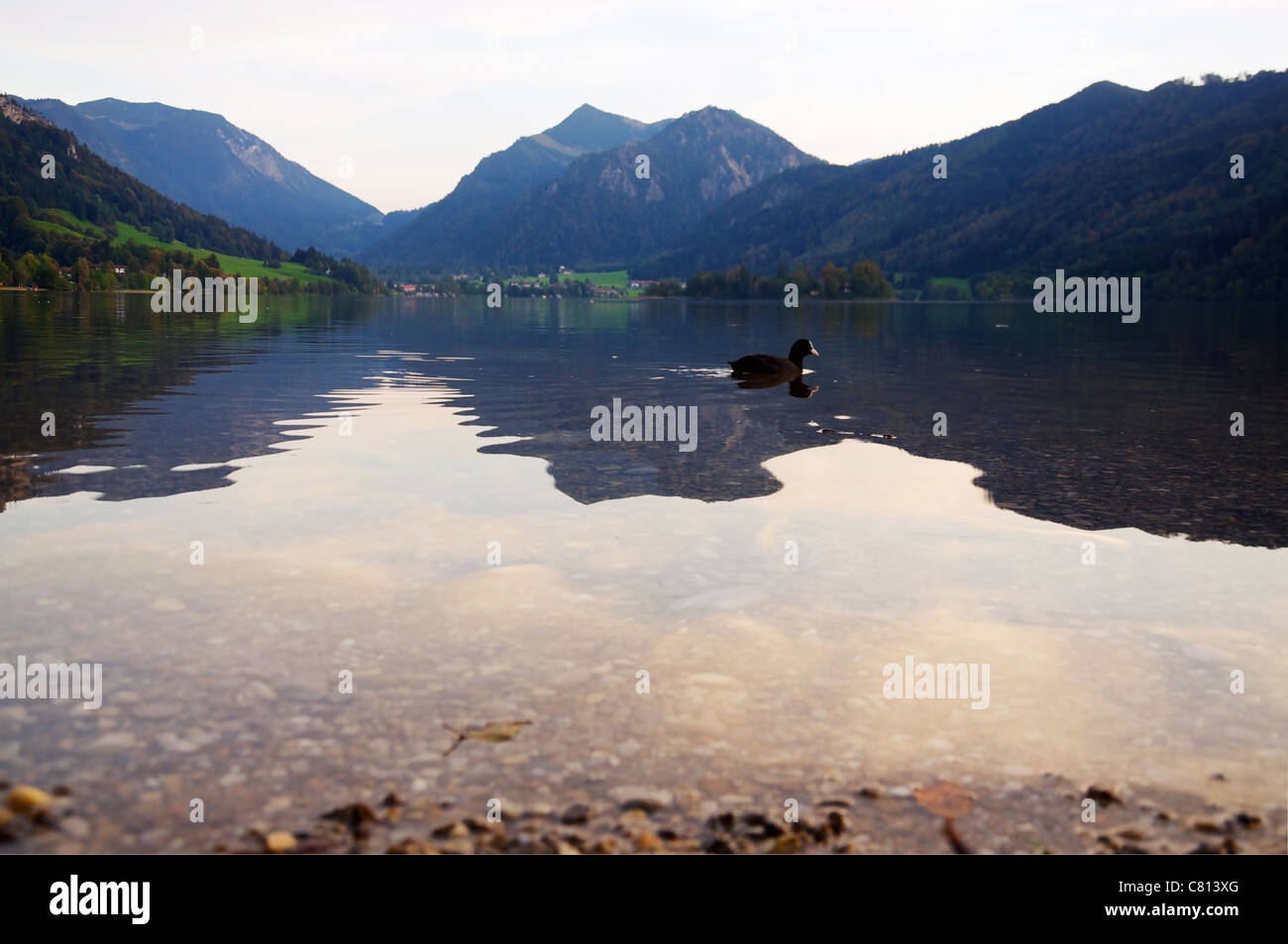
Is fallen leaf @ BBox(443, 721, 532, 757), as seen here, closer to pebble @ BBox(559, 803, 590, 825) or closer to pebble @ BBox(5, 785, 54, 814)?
pebble @ BBox(559, 803, 590, 825)

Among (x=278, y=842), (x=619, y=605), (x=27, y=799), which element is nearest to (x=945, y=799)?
(x=278, y=842)

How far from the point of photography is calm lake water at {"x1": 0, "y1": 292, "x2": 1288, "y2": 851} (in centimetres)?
799

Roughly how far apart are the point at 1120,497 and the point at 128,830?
17.6 m

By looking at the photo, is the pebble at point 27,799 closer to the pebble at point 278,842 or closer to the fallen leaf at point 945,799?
the pebble at point 278,842

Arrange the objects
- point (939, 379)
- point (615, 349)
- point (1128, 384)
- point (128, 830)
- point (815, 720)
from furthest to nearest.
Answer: point (615, 349) < point (939, 379) < point (1128, 384) < point (815, 720) < point (128, 830)

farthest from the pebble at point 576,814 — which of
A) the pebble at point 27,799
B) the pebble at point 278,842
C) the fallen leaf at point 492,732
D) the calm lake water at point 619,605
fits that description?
the pebble at point 27,799

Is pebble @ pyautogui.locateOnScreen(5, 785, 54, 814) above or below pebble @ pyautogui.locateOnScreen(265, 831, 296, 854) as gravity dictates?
above

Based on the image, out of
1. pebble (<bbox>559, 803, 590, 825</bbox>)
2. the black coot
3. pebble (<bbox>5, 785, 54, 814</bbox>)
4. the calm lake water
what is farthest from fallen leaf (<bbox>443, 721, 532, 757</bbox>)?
the black coot

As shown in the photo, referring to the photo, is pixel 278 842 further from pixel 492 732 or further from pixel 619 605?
pixel 619 605

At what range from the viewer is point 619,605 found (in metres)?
12.0

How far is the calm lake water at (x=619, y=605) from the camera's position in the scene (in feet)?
26.2

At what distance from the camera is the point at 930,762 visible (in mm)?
8148

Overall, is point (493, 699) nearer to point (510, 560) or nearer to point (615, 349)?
point (510, 560)
